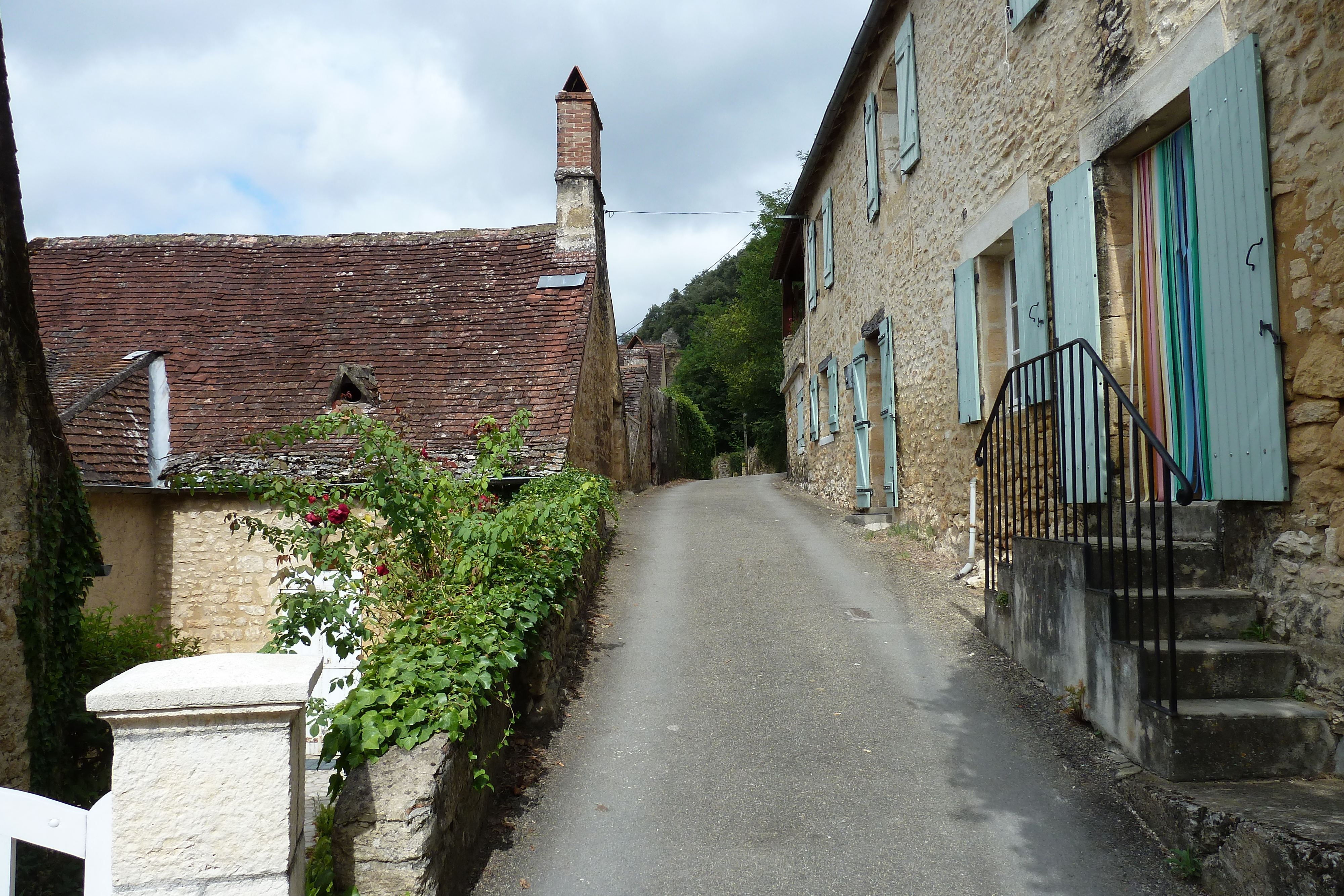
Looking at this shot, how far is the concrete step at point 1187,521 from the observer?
4070 mm

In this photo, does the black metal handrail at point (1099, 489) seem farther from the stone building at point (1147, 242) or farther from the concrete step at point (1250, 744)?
the stone building at point (1147, 242)


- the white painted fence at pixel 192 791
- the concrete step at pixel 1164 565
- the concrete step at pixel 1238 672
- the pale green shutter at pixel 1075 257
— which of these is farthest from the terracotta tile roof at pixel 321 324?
the white painted fence at pixel 192 791

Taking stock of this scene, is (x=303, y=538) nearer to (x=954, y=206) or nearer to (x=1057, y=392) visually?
(x=1057, y=392)

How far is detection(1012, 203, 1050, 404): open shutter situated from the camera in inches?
228

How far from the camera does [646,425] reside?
19.5m

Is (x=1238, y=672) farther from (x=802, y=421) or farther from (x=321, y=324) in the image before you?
(x=802, y=421)

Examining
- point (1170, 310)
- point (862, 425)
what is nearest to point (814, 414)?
point (862, 425)

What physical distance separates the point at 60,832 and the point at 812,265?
44.9 feet

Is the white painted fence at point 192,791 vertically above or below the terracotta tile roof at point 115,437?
below

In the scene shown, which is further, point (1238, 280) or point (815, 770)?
point (815, 770)

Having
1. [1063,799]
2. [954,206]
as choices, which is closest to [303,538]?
[1063,799]

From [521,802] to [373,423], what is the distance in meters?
2.38

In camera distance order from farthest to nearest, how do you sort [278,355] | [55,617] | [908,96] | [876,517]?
1. [278,355]
2. [876,517]
3. [908,96]
4. [55,617]

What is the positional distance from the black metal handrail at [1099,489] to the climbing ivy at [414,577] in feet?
8.80
